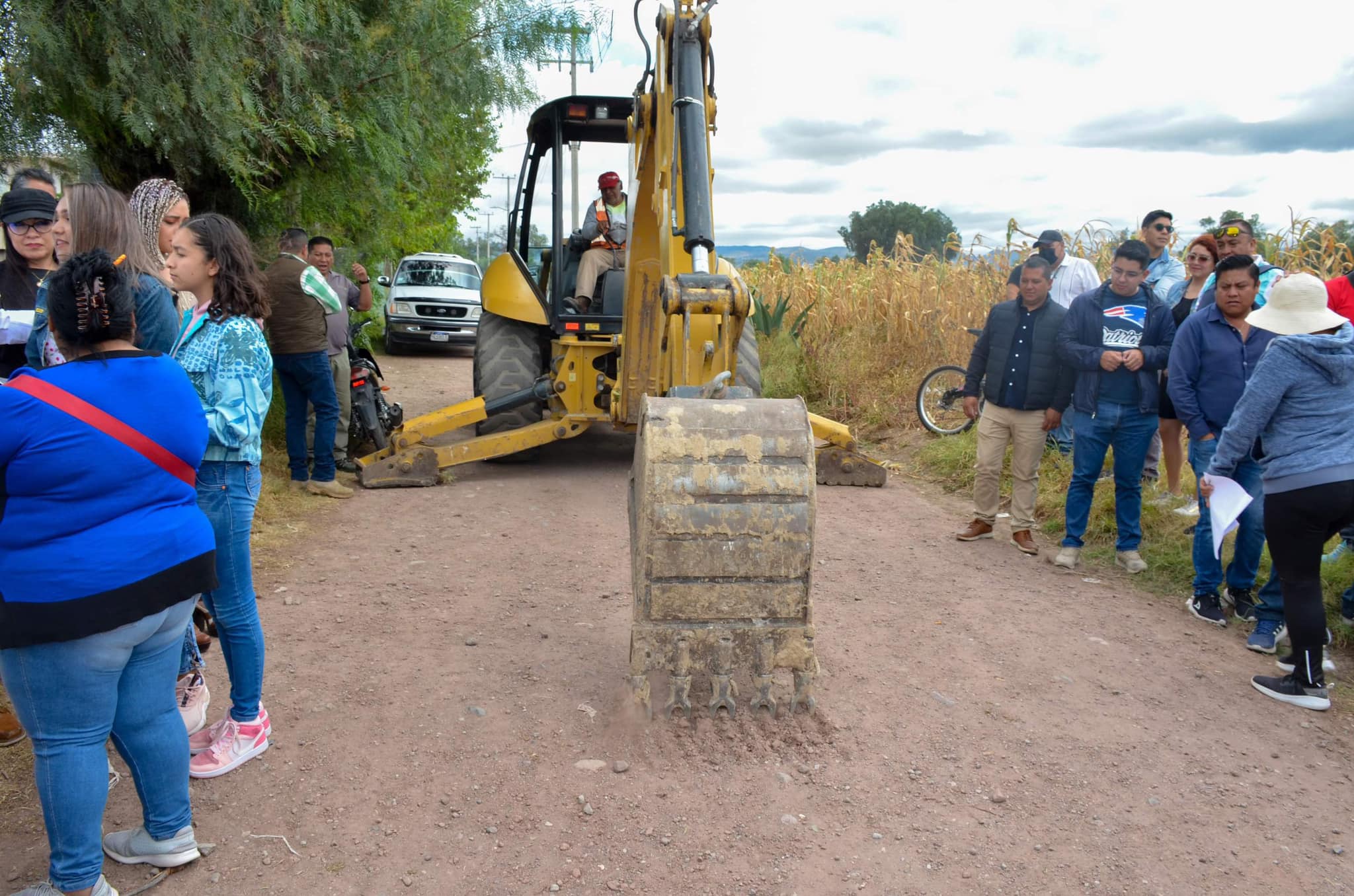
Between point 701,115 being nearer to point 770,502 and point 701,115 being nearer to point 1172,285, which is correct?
point 770,502

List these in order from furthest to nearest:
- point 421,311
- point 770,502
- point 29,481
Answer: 1. point 421,311
2. point 770,502
3. point 29,481

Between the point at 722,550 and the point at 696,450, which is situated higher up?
the point at 696,450

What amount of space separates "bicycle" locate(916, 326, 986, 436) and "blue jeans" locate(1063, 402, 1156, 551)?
3.24 m

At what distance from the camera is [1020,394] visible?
235 inches

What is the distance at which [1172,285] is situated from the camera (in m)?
6.71

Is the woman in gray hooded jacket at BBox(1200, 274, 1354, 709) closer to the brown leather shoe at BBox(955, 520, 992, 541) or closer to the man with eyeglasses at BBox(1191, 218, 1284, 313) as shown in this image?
the man with eyeglasses at BBox(1191, 218, 1284, 313)

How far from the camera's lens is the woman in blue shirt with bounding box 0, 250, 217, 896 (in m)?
2.29

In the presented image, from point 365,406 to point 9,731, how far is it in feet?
15.4

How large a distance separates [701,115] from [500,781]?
2996mm

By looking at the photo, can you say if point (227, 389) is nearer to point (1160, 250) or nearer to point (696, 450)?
point (696, 450)

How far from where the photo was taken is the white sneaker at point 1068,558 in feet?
19.0

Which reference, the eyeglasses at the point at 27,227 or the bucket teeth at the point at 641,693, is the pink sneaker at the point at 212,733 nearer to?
the bucket teeth at the point at 641,693

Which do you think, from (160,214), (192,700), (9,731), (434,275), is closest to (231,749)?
(192,700)

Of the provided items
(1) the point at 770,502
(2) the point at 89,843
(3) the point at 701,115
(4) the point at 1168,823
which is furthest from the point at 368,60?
(4) the point at 1168,823
